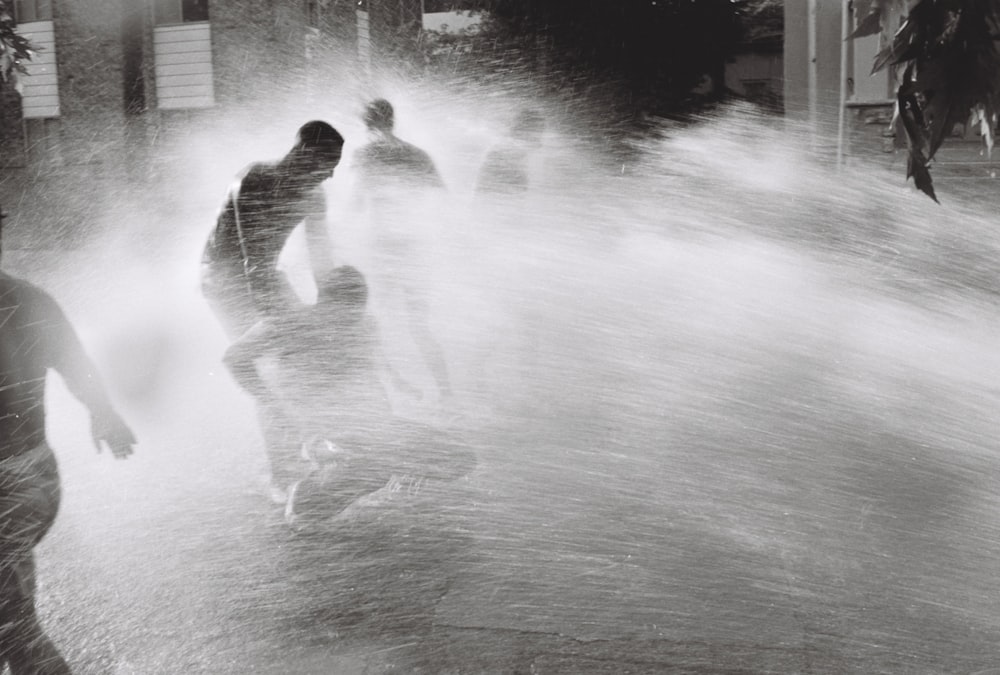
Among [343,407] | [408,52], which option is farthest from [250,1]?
[343,407]

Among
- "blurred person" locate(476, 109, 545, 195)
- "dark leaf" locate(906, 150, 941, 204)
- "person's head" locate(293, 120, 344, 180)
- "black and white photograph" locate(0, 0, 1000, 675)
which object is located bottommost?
"black and white photograph" locate(0, 0, 1000, 675)

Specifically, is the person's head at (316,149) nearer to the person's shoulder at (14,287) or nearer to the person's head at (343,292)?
the person's head at (343,292)

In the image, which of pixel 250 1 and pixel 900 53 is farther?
pixel 250 1

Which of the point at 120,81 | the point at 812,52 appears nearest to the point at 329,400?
the point at 812,52

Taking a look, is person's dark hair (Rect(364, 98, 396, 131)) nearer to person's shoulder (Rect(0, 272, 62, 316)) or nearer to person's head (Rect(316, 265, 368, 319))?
person's head (Rect(316, 265, 368, 319))

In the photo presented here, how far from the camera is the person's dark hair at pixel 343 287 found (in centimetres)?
469

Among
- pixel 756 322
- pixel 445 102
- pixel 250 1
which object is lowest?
pixel 756 322

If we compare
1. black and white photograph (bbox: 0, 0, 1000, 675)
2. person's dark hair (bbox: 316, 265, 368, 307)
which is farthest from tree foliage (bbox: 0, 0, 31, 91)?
person's dark hair (bbox: 316, 265, 368, 307)

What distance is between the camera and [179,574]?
3.72 meters

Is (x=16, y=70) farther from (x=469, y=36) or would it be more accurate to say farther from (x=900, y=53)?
(x=900, y=53)

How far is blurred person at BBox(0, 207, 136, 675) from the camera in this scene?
9.31 feet

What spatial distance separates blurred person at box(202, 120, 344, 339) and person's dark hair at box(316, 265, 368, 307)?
1.04ft

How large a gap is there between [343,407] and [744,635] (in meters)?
2.24

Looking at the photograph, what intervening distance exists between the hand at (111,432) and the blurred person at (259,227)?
110cm
